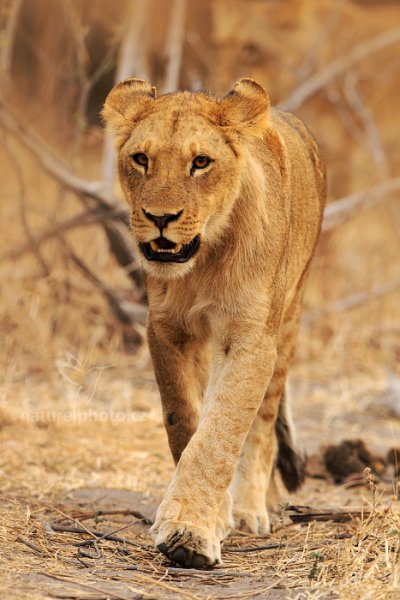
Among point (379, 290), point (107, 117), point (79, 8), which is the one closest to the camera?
point (107, 117)

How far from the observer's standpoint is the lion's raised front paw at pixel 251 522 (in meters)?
4.09

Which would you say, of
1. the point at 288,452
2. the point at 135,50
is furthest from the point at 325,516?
the point at 135,50

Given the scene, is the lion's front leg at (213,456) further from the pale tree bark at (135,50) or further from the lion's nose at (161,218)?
the pale tree bark at (135,50)

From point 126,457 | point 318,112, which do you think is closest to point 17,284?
point 126,457

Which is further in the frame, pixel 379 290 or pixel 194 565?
pixel 379 290

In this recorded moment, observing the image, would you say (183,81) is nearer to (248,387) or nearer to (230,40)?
(230,40)

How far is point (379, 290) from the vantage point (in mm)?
8773

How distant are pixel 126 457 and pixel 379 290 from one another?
4015mm

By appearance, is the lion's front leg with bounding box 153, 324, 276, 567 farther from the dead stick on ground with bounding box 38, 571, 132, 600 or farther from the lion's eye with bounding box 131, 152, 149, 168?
the lion's eye with bounding box 131, 152, 149, 168

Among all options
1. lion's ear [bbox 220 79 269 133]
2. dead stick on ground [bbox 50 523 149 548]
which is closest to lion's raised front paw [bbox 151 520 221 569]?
dead stick on ground [bbox 50 523 149 548]

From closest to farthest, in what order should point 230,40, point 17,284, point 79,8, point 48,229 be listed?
point 48,229 → point 17,284 → point 79,8 → point 230,40

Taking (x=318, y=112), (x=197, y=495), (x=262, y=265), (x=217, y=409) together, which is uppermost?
(x=318, y=112)

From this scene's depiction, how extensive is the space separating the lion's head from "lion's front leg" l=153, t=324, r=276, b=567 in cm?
41

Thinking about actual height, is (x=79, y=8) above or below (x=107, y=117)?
Answer: above
